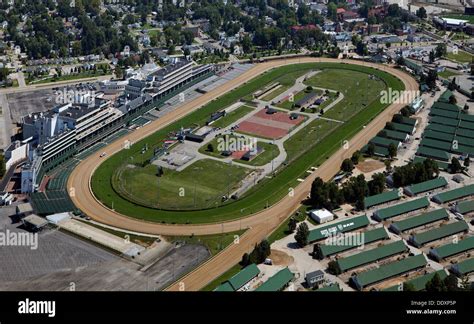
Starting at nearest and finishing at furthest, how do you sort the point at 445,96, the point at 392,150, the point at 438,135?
1. the point at 392,150
2. the point at 438,135
3. the point at 445,96

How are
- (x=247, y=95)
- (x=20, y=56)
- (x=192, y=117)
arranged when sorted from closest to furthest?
(x=192, y=117) < (x=247, y=95) < (x=20, y=56)

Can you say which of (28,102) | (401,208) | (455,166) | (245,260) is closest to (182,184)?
(245,260)

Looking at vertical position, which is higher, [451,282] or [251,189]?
[451,282]

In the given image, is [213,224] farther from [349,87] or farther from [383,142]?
[349,87]

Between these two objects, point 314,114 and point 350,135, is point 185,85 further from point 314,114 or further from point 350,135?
point 350,135

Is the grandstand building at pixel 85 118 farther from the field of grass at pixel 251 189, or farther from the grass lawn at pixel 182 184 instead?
the grass lawn at pixel 182 184

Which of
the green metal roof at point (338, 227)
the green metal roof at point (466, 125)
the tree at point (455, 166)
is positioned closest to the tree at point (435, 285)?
the green metal roof at point (338, 227)
